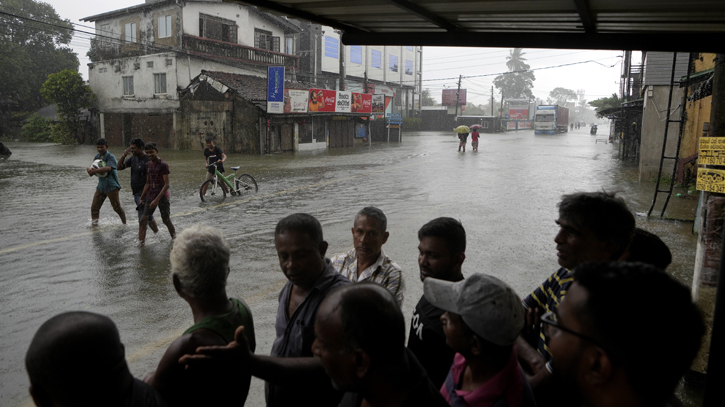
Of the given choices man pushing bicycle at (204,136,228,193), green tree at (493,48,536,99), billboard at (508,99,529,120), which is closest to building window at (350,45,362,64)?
billboard at (508,99,529,120)

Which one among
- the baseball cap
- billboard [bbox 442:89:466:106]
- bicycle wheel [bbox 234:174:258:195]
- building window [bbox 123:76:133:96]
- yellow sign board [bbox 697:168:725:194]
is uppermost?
billboard [bbox 442:89:466:106]

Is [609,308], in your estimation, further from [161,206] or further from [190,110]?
[190,110]

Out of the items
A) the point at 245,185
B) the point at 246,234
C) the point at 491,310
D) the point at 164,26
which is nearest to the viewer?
the point at 491,310

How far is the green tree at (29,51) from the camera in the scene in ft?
132

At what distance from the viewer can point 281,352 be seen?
7.84 feet

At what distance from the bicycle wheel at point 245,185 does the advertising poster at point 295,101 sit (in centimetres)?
1496

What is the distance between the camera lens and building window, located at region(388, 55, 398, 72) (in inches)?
2190

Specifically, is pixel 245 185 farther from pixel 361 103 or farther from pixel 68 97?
pixel 68 97

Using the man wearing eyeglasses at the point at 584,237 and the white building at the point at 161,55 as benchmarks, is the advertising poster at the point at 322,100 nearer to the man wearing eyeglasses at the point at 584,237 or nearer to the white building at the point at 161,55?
the white building at the point at 161,55

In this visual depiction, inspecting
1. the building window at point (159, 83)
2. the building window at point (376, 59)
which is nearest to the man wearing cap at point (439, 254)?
the building window at point (159, 83)

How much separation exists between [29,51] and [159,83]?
2254 centimetres

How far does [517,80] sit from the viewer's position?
113500mm

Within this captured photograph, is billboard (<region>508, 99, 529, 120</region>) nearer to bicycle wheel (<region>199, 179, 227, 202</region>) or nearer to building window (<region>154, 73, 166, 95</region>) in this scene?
building window (<region>154, 73, 166, 95</region>)

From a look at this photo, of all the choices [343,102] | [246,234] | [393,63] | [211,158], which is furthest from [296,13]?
[393,63]
